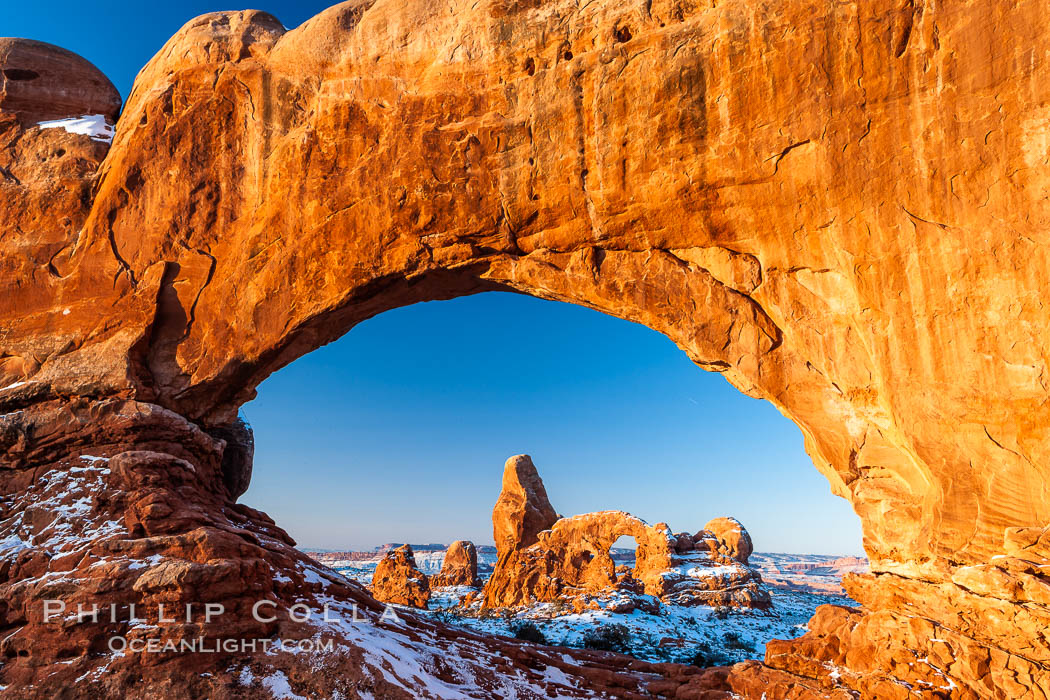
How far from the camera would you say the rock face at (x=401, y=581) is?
35.8 meters

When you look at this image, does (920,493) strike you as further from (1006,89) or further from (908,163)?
(1006,89)

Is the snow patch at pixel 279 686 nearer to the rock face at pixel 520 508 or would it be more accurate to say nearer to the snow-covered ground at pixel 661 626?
the snow-covered ground at pixel 661 626

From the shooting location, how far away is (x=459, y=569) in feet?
147

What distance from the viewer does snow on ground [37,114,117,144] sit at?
14664mm

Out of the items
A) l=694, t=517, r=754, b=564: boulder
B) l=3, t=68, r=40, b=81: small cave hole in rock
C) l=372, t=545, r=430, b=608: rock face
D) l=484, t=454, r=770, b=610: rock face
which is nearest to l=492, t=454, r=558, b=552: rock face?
l=484, t=454, r=770, b=610: rock face

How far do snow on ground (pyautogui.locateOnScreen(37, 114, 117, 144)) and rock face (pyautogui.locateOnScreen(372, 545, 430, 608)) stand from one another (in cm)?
2796

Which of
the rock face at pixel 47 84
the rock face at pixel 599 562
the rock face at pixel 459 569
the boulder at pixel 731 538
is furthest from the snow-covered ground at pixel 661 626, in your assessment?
the rock face at pixel 47 84

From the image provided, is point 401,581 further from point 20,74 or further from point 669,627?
point 20,74

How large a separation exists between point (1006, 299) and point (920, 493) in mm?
3031

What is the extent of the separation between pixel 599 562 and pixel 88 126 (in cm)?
2998

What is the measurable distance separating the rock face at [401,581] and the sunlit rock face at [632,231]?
2555 cm

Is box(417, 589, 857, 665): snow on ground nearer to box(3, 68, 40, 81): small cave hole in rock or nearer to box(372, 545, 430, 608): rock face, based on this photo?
box(372, 545, 430, 608): rock face

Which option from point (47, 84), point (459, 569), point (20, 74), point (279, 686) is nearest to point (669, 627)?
point (459, 569)

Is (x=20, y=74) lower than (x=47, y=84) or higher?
higher
